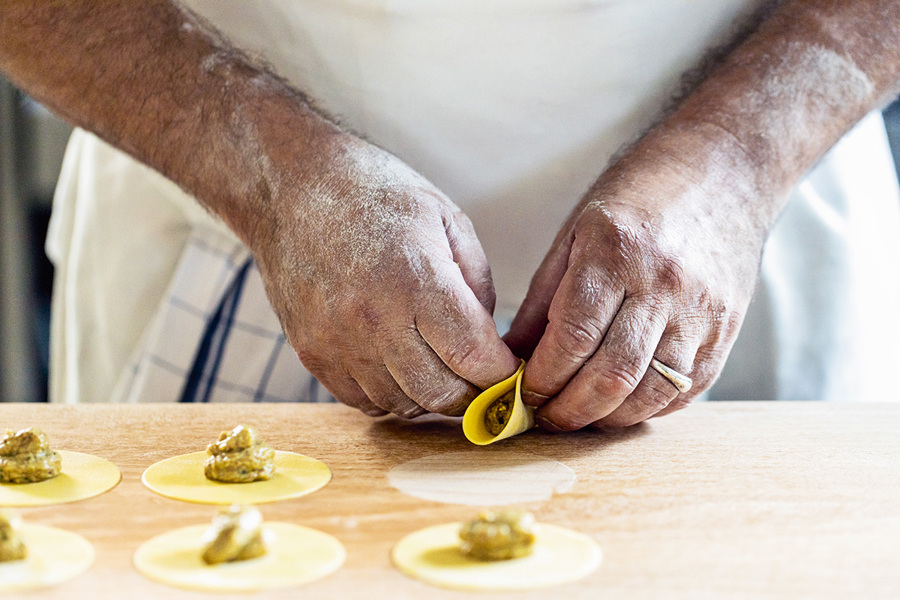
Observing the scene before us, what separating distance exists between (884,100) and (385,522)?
944 mm

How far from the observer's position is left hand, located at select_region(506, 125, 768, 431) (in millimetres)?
846

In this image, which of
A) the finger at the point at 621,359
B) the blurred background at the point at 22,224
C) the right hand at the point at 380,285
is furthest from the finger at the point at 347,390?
the blurred background at the point at 22,224

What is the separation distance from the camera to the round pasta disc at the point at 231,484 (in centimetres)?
74

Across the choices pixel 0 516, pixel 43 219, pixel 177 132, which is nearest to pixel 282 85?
pixel 177 132

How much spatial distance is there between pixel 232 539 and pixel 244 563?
0.08 ft

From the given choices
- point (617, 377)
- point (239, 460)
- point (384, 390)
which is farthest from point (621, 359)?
point (239, 460)

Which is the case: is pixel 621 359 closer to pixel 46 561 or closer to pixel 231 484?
pixel 231 484

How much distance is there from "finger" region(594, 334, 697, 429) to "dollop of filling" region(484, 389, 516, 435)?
118mm

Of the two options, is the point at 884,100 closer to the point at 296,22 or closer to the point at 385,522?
the point at 296,22

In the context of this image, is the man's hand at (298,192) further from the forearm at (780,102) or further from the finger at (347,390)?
the forearm at (780,102)

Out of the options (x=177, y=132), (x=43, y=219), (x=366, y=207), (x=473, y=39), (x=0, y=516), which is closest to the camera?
(x=0, y=516)

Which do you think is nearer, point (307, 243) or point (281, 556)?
point (281, 556)

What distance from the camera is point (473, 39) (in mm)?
1120

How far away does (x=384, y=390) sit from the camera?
899 mm
